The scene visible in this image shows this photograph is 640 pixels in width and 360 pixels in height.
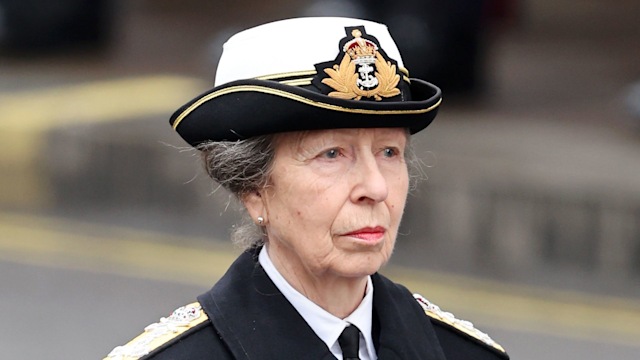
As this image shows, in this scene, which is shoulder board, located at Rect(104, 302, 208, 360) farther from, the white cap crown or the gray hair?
the white cap crown

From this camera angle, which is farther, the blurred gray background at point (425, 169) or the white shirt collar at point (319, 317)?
the blurred gray background at point (425, 169)

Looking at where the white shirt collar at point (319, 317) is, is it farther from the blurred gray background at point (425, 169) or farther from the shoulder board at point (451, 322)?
the blurred gray background at point (425, 169)

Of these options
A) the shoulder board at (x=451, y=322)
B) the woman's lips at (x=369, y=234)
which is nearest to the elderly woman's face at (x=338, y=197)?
the woman's lips at (x=369, y=234)

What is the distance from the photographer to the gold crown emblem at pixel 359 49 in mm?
3004

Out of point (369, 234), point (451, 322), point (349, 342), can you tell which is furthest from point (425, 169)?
point (369, 234)

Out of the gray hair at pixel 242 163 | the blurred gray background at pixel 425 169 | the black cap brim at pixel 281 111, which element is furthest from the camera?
the blurred gray background at pixel 425 169

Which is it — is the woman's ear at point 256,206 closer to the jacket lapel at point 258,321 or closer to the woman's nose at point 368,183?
the jacket lapel at point 258,321

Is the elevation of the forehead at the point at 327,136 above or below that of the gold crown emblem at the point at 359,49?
below

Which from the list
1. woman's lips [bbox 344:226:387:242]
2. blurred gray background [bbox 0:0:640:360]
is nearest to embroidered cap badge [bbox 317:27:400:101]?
woman's lips [bbox 344:226:387:242]

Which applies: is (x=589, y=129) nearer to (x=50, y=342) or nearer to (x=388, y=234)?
(x=50, y=342)

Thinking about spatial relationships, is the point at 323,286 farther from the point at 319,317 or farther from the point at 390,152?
Answer: the point at 390,152

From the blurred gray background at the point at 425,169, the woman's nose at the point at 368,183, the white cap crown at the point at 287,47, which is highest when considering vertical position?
the blurred gray background at the point at 425,169

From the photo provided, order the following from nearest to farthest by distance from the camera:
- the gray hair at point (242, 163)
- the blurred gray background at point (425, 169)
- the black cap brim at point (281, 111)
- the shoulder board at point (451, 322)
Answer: the black cap brim at point (281, 111)
the gray hair at point (242, 163)
the shoulder board at point (451, 322)
the blurred gray background at point (425, 169)

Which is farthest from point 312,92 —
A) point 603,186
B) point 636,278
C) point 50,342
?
point 603,186
